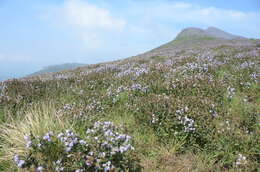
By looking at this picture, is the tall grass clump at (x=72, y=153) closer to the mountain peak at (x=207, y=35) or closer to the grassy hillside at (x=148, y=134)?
the grassy hillside at (x=148, y=134)

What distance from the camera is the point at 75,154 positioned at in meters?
2.55

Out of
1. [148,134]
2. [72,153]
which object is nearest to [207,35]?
[148,134]

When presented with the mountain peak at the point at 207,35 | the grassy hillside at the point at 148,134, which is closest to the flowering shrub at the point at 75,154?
the grassy hillside at the point at 148,134

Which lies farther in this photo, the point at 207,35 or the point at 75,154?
the point at 207,35

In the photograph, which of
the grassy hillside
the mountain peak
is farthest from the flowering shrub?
the mountain peak

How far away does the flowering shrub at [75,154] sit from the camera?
96.6 inches

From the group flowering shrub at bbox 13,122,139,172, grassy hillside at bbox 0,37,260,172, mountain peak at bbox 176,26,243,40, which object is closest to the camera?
flowering shrub at bbox 13,122,139,172

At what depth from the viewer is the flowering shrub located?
2.45 meters

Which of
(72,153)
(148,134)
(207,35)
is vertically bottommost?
(148,134)

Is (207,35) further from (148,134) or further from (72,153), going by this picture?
(72,153)

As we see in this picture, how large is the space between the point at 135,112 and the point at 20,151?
2213 mm

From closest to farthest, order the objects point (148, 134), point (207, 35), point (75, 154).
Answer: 1. point (75, 154)
2. point (148, 134)
3. point (207, 35)

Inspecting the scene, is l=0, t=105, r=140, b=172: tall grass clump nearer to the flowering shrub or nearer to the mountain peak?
the flowering shrub

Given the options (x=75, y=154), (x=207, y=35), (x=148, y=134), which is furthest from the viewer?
(x=207, y=35)
